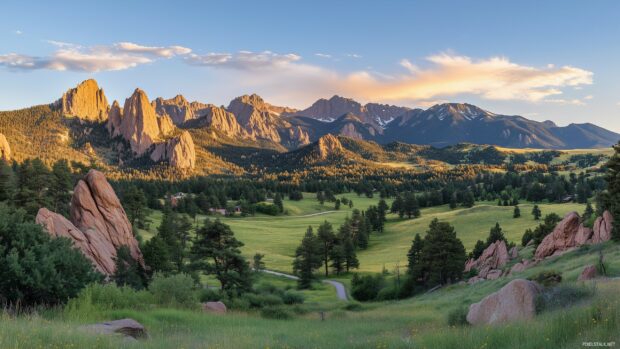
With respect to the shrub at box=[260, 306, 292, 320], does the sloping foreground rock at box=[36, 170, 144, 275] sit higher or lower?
higher

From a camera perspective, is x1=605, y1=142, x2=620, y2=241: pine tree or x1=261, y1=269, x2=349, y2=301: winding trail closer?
x1=605, y1=142, x2=620, y2=241: pine tree

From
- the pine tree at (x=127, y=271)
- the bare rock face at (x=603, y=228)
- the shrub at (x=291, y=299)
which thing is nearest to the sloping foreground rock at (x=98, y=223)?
the pine tree at (x=127, y=271)

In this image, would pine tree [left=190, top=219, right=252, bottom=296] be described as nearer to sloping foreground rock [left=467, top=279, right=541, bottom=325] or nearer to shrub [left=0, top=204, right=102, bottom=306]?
shrub [left=0, top=204, right=102, bottom=306]

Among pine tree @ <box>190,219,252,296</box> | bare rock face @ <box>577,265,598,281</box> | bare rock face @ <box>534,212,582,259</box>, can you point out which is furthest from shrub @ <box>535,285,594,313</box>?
bare rock face @ <box>534,212,582,259</box>

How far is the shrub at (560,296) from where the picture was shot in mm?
13859

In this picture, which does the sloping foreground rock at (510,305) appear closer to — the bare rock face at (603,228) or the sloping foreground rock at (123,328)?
the sloping foreground rock at (123,328)

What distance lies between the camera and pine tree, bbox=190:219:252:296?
39812 mm

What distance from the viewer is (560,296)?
1434 cm

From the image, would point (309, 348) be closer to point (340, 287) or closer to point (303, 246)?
point (340, 287)

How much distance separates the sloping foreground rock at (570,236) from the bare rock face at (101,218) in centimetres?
4456

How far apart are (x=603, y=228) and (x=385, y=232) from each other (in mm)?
75988

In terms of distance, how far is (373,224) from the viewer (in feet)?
395

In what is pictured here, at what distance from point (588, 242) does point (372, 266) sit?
4086cm

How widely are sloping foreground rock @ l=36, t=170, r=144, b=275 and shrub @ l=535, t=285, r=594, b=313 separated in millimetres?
37602
